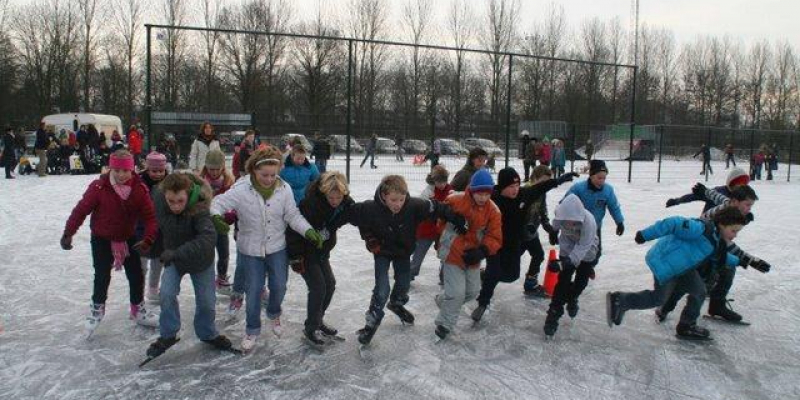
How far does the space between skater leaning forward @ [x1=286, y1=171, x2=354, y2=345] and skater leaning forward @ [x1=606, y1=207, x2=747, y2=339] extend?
218 centimetres

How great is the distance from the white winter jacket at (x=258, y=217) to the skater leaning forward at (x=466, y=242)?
3.67 feet

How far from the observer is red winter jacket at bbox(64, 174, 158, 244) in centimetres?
436

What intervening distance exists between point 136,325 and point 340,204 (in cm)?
197

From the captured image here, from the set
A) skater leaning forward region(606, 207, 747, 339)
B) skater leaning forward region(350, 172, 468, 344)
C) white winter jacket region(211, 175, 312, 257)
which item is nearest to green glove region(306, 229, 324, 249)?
white winter jacket region(211, 175, 312, 257)

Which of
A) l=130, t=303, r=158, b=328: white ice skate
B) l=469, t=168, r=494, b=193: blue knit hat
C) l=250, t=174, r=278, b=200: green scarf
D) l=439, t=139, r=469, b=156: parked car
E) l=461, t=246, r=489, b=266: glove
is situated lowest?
l=130, t=303, r=158, b=328: white ice skate

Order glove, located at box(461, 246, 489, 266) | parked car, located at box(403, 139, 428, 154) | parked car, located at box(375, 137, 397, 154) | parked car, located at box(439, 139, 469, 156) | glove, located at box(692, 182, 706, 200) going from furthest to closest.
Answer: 1. parked car, located at box(375, 137, 397, 154)
2. parked car, located at box(439, 139, 469, 156)
3. parked car, located at box(403, 139, 428, 154)
4. glove, located at box(692, 182, 706, 200)
5. glove, located at box(461, 246, 489, 266)

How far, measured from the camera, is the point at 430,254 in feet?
25.2

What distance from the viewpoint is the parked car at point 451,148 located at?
16281mm

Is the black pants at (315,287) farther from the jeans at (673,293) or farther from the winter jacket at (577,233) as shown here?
the jeans at (673,293)

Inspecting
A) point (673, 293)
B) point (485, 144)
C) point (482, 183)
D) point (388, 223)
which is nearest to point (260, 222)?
point (388, 223)

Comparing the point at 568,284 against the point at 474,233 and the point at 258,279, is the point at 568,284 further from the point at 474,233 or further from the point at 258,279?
the point at 258,279

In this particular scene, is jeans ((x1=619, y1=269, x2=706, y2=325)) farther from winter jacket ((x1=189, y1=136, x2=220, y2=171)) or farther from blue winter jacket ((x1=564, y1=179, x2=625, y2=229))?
winter jacket ((x1=189, y1=136, x2=220, y2=171))

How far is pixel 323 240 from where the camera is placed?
4.28 meters

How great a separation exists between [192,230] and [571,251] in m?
2.83
